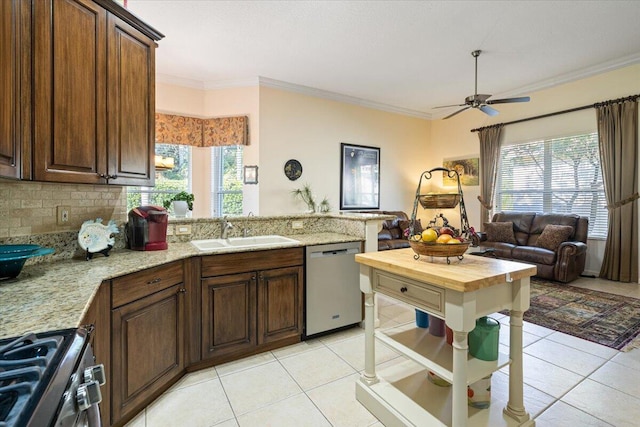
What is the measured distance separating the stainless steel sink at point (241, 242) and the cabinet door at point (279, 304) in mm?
248

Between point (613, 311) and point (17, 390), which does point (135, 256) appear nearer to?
point (17, 390)

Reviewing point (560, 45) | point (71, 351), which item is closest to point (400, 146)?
point (560, 45)

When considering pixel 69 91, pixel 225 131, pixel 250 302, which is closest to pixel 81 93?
A: pixel 69 91

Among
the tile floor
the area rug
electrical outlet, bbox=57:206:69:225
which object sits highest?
electrical outlet, bbox=57:206:69:225

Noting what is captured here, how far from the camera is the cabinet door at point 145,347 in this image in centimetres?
161

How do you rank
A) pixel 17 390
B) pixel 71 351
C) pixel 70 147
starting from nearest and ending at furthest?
pixel 17 390 < pixel 71 351 < pixel 70 147

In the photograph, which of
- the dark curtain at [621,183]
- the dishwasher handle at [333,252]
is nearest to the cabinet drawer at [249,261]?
the dishwasher handle at [333,252]

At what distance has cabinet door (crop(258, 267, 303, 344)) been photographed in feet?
7.97

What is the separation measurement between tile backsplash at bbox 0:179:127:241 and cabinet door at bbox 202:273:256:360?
3.04ft

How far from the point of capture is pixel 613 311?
328 cm

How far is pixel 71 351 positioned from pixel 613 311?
4.61 meters

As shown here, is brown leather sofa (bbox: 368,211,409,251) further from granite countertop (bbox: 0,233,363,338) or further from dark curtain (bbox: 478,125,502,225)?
granite countertop (bbox: 0,233,363,338)

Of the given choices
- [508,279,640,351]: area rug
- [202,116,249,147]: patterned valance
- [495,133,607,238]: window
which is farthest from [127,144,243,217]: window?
[495,133,607,238]: window

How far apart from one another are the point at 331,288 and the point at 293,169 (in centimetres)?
301
